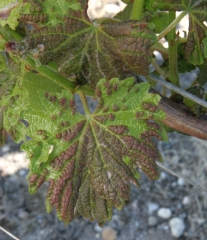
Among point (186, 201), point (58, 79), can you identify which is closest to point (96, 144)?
point (58, 79)

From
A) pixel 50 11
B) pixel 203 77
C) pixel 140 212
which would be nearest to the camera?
pixel 50 11

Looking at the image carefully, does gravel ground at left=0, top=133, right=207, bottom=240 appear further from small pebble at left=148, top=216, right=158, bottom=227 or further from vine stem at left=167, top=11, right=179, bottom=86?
vine stem at left=167, top=11, right=179, bottom=86

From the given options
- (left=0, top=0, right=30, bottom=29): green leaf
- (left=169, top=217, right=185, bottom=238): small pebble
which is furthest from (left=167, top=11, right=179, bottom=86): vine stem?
(left=169, top=217, right=185, bottom=238): small pebble

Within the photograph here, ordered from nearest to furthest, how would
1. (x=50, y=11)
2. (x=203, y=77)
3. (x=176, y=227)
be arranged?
(x=50, y=11) → (x=203, y=77) → (x=176, y=227)

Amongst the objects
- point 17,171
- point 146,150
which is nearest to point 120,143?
point 146,150

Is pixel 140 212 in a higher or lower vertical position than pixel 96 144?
lower

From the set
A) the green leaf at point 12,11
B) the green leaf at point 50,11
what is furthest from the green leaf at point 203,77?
the green leaf at point 12,11

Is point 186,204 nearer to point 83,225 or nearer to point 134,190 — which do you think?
point 134,190

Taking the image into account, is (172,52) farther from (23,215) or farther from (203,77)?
(23,215)
